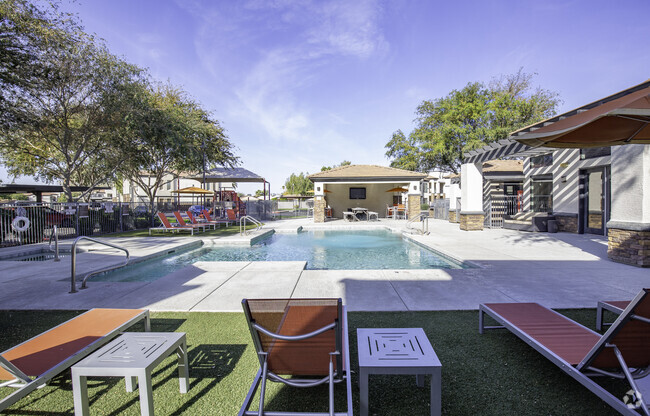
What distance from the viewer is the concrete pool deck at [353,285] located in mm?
4422

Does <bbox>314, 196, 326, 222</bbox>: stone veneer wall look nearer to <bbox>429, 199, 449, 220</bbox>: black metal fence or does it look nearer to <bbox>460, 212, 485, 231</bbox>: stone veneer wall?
<bbox>460, 212, 485, 231</bbox>: stone veneer wall

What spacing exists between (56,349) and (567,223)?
1614 cm

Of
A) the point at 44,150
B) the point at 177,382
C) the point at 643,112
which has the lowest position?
the point at 177,382

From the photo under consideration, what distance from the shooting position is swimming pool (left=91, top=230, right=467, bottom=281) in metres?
7.59

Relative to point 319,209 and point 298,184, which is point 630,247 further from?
point 298,184

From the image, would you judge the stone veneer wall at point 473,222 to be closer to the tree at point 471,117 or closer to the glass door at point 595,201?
the glass door at point 595,201

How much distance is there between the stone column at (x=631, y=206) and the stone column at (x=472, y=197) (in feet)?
21.4

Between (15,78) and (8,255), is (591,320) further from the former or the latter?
(15,78)

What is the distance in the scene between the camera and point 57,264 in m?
7.23

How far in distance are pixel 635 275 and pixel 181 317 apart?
7.91 m

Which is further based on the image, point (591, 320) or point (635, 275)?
point (635, 275)

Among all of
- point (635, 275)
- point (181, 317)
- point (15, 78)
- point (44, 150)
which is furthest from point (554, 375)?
point (44, 150)

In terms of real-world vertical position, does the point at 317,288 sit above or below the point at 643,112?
below

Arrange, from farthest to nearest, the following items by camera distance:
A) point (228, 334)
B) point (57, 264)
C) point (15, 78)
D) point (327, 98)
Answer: point (327, 98) < point (15, 78) < point (57, 264) < point (228, 334)
